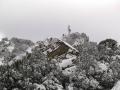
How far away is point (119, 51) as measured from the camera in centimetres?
3212

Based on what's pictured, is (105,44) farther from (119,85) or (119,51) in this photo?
(119,85)

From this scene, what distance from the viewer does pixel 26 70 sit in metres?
26.1

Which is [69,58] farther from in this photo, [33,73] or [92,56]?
[33,73]

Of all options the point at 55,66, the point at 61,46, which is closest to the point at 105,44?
the point at 61,46

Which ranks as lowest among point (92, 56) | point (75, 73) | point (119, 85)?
→ point (119, 85)

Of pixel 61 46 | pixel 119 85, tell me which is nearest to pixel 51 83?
pixel 119 85

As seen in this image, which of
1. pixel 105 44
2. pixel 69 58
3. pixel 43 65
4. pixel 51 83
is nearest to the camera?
pixel 51 83

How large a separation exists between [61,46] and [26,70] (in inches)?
319

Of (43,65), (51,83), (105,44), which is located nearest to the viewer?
(51,83)

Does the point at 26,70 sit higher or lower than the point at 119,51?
lower

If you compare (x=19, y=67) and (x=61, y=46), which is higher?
(x=61, y=46)

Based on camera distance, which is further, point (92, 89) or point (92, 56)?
point (92, 56)

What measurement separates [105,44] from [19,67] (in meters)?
11.6

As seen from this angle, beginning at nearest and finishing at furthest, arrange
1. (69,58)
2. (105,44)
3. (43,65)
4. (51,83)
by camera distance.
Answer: (51,83)
(43,65)
(69,58)
(105,44)
